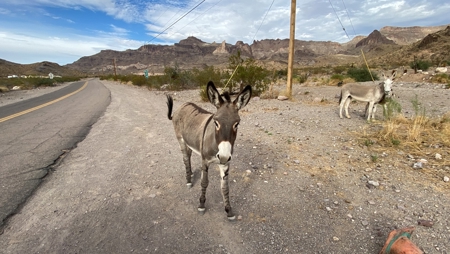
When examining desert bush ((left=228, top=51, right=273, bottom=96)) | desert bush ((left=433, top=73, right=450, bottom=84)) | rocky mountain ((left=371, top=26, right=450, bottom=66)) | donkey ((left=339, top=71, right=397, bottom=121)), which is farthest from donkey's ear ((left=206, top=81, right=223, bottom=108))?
rocky mountain ((left=371, top=26, right=450, bottom=66))

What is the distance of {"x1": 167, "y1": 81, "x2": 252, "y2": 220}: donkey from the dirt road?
484 millimetres

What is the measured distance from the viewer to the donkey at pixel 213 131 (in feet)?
8.16

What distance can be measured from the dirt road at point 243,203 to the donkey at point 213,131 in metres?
0.48

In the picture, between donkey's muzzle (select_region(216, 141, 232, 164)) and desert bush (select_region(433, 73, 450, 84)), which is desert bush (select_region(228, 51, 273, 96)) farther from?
desert bush (select_region(433, 73, 450, 84))

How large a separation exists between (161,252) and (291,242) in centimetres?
166

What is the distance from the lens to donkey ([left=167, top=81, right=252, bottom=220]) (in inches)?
97.9

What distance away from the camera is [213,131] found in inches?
121

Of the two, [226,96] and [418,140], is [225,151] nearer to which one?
[226,96]

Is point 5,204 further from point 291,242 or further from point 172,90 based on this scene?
point 172,90

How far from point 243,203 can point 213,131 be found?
139cm

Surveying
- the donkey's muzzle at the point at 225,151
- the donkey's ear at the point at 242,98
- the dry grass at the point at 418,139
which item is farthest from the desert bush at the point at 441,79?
the donkey's muzzle at the point at 225,151

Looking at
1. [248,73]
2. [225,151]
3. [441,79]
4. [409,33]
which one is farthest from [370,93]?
[409,33]

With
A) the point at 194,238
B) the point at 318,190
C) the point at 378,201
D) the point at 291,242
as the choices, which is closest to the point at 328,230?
the point at 291,242

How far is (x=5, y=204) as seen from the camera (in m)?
3.29
